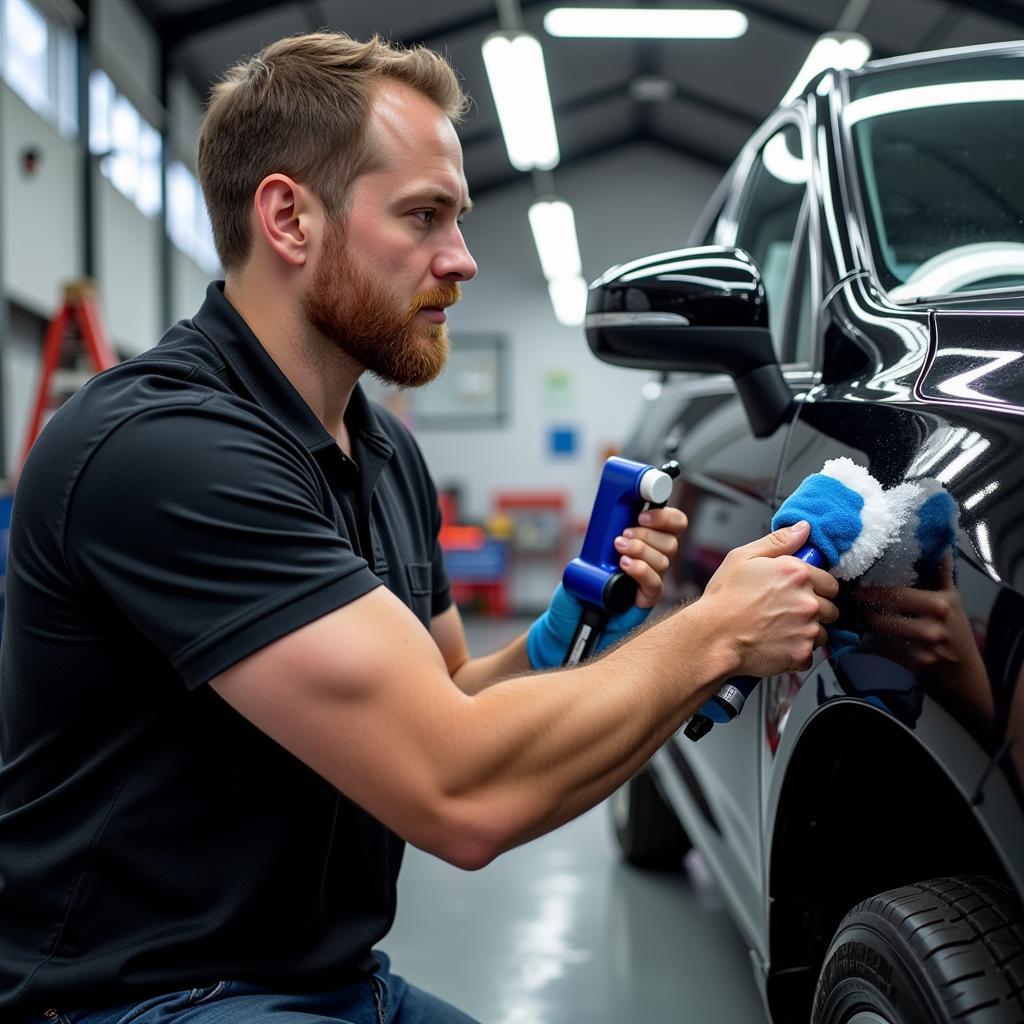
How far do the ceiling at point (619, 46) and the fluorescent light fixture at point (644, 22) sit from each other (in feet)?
4.16

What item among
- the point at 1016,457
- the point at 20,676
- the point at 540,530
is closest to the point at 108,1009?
the point at 20,676

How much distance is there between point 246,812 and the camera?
1.20 meters

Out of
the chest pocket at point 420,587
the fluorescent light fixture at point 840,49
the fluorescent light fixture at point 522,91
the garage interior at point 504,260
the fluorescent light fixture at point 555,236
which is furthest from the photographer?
the fluorescent light fixture at point 555,236

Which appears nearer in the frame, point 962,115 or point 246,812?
Result: point 246,812

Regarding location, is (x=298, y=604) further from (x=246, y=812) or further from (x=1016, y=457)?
(x=1016, y=457)

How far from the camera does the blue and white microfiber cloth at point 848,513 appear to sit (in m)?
1.01

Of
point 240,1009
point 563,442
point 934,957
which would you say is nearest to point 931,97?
point 934,957

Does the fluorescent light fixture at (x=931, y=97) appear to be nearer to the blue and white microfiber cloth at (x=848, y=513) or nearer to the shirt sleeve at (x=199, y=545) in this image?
the blue and white microfiber cloth at (x=848, y=513)

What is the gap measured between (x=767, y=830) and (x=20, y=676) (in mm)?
857

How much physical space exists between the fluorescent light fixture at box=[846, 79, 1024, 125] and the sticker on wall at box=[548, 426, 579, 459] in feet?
37.8

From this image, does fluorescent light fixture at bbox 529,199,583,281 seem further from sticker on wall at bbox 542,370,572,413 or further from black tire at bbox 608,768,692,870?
black tire at bbox 608,768,692,870

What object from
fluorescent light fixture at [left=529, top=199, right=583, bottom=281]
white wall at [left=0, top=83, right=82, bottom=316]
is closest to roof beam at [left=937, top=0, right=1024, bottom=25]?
fluorescent light fixture at [left=529, top=199, right=583, bottom=281]

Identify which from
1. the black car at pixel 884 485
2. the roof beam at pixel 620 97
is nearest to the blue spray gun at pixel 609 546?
the black car at pixel 884 485

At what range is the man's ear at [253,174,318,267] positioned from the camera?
4.39ft
